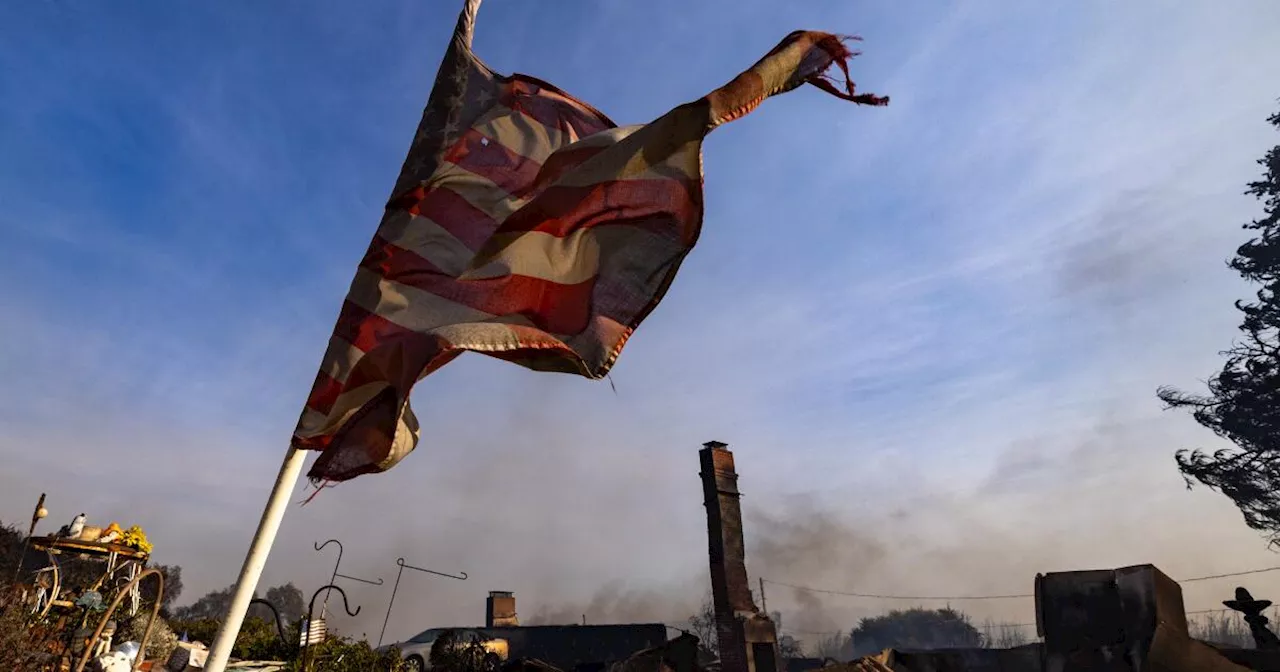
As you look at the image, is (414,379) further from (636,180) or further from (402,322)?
(636,180)

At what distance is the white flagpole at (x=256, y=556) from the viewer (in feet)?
7.22

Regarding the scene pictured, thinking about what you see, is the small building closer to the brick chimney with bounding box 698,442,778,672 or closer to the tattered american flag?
the brick chimney with bounding box 698,442,778,672

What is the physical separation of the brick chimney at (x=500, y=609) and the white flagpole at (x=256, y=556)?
23.9 m

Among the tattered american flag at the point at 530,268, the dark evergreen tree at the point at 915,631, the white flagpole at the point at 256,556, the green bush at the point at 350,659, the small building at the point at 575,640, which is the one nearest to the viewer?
the white flagpole at the point at 256,556

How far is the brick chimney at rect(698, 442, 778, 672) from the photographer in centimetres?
1467

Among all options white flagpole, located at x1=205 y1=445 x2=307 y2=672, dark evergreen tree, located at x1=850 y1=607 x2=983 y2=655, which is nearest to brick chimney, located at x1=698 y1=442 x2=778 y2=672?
white flagpole, located at x1=205 y1=445 x2=307 y2=672

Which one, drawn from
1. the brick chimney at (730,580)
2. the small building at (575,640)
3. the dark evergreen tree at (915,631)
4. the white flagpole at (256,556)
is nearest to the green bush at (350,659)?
the white flagpole at (256,556)

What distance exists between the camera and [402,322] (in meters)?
2.90

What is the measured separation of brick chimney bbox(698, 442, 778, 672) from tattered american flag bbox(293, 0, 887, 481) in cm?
1378

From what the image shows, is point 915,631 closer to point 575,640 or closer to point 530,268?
point 575,640

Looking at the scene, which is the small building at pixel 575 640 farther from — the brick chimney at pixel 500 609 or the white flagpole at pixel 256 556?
the white flagpole at pixel 256 556

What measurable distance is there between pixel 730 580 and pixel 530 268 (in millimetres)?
14568

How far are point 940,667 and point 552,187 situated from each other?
6439 mm

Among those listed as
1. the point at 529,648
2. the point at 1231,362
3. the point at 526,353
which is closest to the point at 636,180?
the point at 526,353
